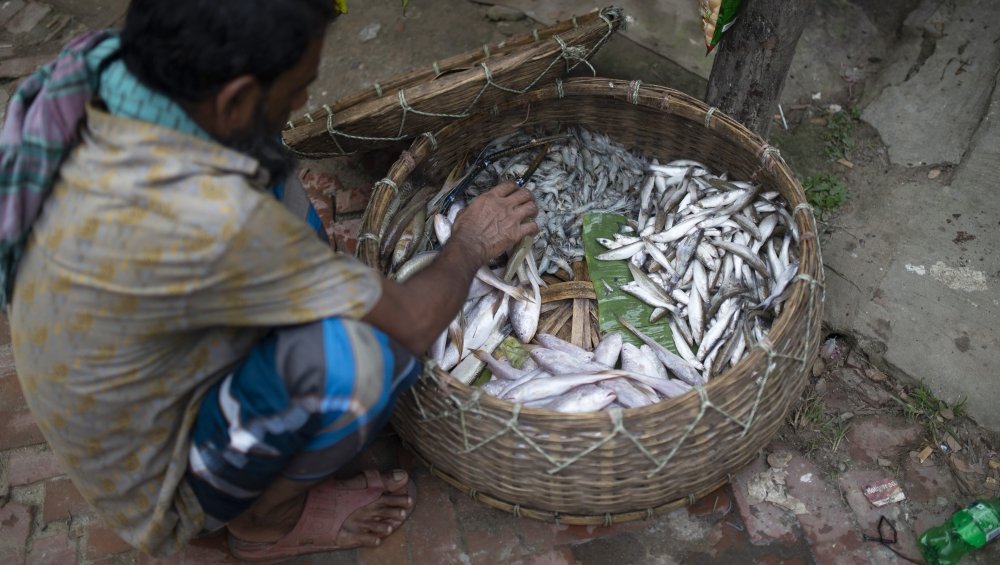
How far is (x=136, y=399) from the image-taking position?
5.86ft

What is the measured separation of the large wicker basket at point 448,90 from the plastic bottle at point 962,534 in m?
1.95

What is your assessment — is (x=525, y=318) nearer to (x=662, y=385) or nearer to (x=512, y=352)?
(x=512, y=352)

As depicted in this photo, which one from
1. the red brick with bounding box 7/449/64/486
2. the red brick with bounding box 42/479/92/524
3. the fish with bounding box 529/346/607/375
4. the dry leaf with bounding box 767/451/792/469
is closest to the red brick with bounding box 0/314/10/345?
the red brick with bounding box 7/449/64/486

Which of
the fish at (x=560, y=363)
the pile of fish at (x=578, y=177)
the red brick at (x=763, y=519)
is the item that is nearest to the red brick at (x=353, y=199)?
the pile of fish at (x=578, y=177)

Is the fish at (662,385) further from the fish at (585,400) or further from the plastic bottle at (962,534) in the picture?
the plastic bottle at (962,534)

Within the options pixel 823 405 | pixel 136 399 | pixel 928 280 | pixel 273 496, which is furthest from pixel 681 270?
pixel 136 399

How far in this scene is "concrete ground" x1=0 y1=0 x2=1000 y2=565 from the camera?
2.44 m

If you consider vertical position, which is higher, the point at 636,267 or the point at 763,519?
the point at 636,267

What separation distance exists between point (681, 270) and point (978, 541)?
1271 millimetres

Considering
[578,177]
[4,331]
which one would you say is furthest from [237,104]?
[4,331]

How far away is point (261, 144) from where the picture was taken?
5.65 feet

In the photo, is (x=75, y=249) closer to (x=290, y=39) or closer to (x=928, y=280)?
(x=290, y=39)

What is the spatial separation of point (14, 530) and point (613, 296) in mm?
2170

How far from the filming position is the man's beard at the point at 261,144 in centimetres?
166
